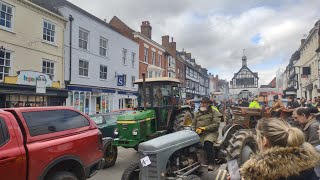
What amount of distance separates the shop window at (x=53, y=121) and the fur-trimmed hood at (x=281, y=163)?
3.93m

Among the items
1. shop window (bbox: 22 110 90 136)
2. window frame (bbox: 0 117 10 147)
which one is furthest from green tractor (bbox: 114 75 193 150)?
window frame (bbox: 0 117 10 147)

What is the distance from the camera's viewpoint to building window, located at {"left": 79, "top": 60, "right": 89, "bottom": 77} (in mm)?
23719

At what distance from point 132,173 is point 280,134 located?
13.8 feet

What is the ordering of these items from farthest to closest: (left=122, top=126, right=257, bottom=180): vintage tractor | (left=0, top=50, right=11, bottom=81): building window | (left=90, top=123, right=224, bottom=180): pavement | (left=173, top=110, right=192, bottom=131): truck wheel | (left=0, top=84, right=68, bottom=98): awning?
(left=0, top=50, right=11, bottom=81): building window
(left=0, top=84, right=68, bottom=98): awning
(left=173, top=110, right=192, bottom=131): truck wheel
(left=90, top=123, right=224, bottom=180): pavement
(left=122, top=126, right=257, bottom=180): vintage tractor

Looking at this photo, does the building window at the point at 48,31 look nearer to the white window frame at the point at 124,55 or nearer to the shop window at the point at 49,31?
the shop window at the point at 49,31

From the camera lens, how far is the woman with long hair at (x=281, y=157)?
2.18 metres

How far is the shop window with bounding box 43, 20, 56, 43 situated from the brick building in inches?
477

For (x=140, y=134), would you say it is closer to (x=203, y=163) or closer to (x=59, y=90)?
(x=203, y=163)

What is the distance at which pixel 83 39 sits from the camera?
2422 centimetres

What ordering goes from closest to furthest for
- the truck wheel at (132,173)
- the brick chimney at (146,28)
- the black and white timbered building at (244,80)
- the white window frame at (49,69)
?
the truck wheel at (132,173) < the white window frame at (49,69) < the brick chimney at (146,28) < the black and white timbered building at (244,80)

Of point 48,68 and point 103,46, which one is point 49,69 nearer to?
point 48,68

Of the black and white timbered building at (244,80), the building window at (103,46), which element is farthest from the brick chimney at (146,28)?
the black and white timbered building at (244,80)

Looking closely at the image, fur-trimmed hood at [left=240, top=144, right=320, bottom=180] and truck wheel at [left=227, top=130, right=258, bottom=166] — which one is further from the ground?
fur-trimmed hood at [left=240, top=144, right=320, bottom=180]

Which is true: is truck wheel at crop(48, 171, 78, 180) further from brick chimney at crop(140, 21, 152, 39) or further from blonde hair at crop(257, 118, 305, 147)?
brick chimney at crop(140, 21, 152, 39)
